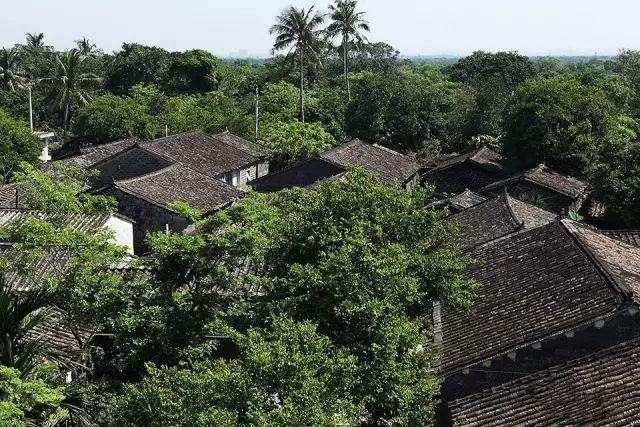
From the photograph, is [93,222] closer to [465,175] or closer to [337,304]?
[337,304]

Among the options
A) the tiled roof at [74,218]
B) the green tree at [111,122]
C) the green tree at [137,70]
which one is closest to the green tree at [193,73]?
the green tree at [137,70]

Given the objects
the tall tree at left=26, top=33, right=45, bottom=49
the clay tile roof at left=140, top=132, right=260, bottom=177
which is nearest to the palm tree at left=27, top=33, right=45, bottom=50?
the tall tree at left=26, top=33, right=45, bottom=49

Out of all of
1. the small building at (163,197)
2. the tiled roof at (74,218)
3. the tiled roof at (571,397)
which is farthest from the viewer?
the small building at (163,197)

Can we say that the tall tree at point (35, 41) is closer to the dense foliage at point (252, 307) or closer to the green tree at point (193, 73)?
Result: the green tree at point (193, 73)

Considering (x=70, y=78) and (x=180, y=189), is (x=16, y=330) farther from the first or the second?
(x=70, y=78)

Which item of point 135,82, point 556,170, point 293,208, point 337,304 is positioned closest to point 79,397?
point 337,304

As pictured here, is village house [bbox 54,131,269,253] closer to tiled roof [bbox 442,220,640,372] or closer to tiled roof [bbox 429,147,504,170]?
tiled roof [bbox 429,147,504,170]

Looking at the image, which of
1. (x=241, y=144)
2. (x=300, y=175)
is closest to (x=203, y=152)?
(x=241, y=144)
